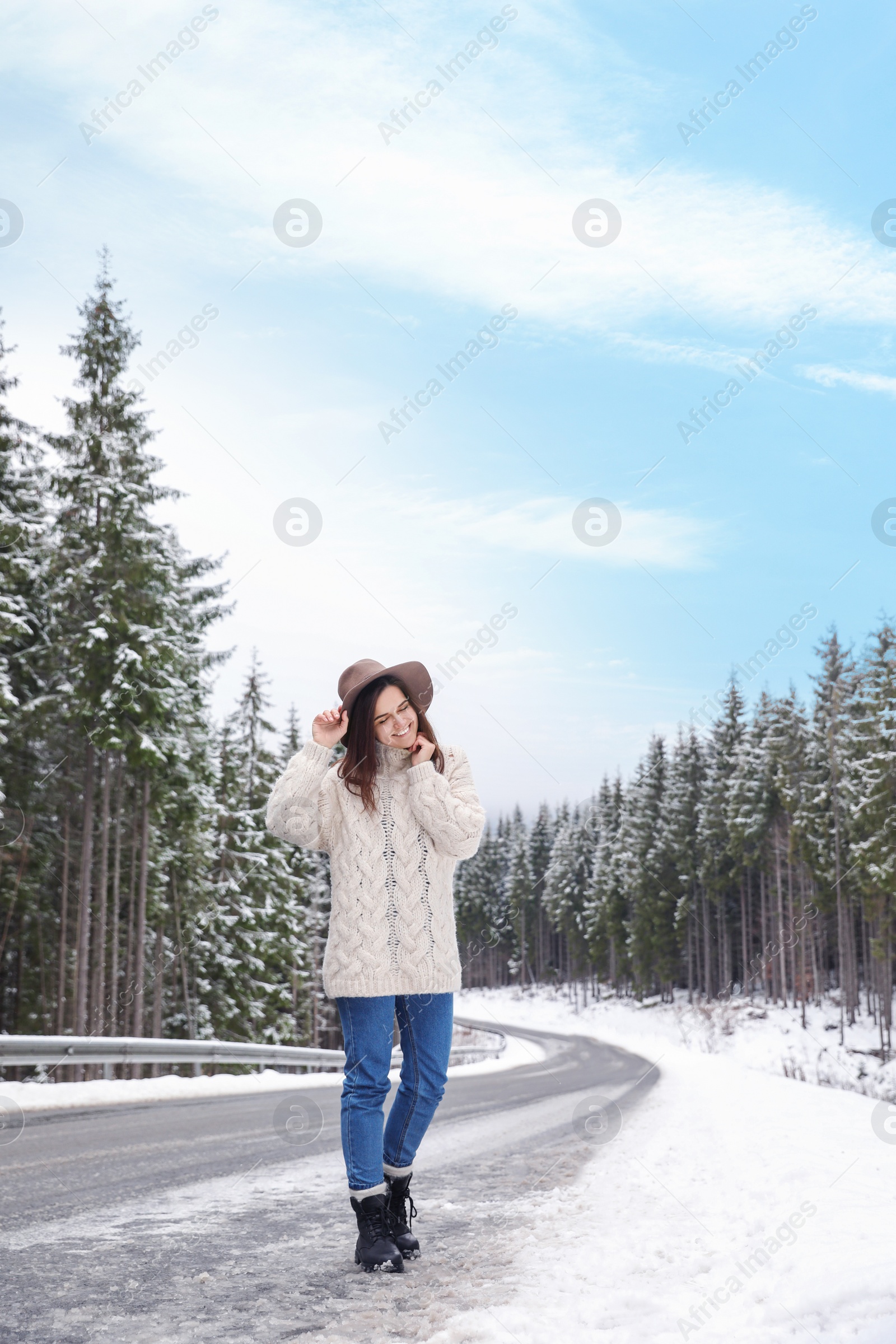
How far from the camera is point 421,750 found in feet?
13.5

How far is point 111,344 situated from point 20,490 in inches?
154

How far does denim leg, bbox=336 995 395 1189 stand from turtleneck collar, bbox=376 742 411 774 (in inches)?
33.9

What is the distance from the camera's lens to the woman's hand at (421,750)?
410cm

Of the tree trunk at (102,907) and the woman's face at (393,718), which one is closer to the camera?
the woman's face at (393,718)

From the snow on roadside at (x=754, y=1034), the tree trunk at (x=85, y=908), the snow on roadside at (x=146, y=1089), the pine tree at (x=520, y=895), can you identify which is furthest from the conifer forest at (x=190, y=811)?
the pine tree at (x=520, y=895)

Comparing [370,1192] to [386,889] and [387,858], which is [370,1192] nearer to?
[386,889]

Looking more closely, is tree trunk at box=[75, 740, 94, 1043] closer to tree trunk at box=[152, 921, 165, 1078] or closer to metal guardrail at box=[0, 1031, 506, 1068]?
tree trunk at box=[152, 921, 165, 1078]

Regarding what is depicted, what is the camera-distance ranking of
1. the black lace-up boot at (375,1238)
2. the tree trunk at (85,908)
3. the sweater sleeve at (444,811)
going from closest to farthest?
the black lace-up boot at (375,1238)
the sweater sleeve at (444,811)
the tree trunk at (85,908)

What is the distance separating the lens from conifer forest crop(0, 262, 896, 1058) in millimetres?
21703

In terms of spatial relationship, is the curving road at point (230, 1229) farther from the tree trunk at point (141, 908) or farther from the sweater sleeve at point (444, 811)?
the tree trunk at point (141, 908)

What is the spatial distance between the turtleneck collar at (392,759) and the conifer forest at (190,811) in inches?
84.2

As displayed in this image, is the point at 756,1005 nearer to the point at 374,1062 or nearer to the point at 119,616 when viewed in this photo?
the point at 119,616

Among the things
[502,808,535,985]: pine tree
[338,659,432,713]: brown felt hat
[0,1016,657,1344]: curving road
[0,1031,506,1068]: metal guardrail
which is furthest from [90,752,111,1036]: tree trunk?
[502,808,535,985]: pine tree

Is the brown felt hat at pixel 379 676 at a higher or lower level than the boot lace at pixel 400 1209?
higher
